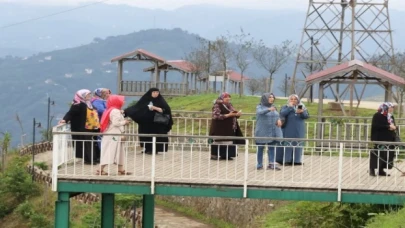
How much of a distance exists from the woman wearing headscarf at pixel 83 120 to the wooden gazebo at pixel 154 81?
2853 centimetres

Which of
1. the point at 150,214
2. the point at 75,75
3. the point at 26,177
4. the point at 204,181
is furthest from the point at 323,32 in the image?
the point at 75,75

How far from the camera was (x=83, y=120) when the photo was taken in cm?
1409

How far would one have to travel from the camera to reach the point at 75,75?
578 feet

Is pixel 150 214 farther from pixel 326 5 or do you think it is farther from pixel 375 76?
pixel 326 5

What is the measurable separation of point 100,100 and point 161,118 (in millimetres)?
1264

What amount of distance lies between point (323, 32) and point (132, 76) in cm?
15453

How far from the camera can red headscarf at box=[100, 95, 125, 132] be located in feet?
43.4

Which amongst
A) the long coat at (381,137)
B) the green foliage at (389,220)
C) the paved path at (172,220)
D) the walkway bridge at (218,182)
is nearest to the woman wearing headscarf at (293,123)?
the walkway bridge at (218,182)

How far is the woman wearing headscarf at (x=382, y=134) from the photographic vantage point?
44.1 feet

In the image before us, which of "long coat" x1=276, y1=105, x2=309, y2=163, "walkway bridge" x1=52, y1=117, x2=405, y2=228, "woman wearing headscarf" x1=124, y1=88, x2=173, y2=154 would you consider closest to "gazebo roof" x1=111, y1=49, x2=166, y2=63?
"woman wearing headscarf" x1=124, y1=88, x2=173, y2=154

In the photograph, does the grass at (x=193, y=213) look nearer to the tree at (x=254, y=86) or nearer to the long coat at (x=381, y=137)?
the long coat at (x=381, y=137)

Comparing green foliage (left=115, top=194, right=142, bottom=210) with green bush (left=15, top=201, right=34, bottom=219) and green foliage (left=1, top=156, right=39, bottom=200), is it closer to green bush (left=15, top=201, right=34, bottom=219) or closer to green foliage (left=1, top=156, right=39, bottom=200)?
green bush (left=15, top=201, right=34, bottom=219)

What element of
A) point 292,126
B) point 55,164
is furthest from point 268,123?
point 55,164

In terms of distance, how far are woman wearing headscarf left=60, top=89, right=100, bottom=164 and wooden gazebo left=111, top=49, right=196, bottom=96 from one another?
28.5 metres
